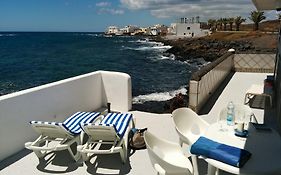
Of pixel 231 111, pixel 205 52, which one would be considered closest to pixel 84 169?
pixel 231 111

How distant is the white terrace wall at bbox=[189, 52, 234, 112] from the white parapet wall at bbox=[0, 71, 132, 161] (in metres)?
1.59

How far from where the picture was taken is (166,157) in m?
3.38

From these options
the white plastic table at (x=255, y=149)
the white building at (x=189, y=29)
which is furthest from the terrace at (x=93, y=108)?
the white building at (x=189, y=29)

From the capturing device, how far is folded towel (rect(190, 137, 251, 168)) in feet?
8.79

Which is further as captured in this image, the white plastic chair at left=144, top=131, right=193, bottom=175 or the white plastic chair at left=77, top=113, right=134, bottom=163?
the white plastic chair at left=77, top=113, right=134, bottom=163

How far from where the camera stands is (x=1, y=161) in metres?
4.23

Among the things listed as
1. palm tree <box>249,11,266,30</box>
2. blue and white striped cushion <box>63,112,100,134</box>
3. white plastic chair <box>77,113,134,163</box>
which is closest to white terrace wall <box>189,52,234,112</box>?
white plastic chair <box>77,113,134,163</box>

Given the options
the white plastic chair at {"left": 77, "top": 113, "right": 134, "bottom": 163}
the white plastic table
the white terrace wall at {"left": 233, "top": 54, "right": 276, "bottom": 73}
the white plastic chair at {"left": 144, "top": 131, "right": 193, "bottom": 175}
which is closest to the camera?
the white plastic table

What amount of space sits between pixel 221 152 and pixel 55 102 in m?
3.70

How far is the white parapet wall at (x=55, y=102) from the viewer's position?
14.3ft

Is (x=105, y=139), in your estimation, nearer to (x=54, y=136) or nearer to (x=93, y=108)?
(x=54, y=136)

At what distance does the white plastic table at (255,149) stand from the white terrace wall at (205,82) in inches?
101

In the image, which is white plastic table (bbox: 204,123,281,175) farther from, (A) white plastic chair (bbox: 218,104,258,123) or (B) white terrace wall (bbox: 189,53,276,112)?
(B) white terrace wall (bbox: 189,53,276,112)

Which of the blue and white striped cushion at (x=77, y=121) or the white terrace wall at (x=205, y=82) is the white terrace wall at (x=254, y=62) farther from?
the blue and white striped cushion at (x=77, y=121)
